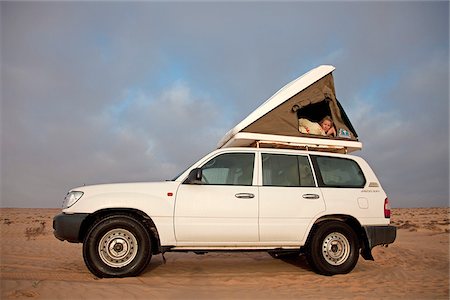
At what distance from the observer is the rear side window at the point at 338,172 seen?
6.45m

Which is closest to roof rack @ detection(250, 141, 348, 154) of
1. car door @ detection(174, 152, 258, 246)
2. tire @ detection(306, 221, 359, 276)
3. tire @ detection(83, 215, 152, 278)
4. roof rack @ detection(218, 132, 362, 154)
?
roof rack @ detection(218, 132, 362, 154)

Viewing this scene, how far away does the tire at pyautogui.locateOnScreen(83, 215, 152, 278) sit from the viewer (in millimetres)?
5457

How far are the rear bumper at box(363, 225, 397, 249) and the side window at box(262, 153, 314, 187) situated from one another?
49.1 inches

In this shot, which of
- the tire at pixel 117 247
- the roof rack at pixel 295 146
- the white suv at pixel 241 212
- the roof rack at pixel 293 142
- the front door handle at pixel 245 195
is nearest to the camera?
the tire at pixel 117 247

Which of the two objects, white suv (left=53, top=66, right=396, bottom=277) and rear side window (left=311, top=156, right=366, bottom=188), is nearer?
white suv (left=53, top=66, right=396, bottom=277)

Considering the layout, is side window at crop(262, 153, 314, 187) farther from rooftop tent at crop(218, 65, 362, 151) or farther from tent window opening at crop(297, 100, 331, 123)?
tent window opening at crop(297, 100, 331, 123)

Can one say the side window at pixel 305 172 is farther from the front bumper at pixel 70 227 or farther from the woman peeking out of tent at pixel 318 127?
the front bumper at pixel 70 227

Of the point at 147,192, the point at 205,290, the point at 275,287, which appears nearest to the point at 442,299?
the point at 275,287

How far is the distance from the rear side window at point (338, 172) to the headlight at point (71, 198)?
3907mm

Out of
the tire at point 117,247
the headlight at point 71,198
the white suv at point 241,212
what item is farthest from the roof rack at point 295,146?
the headlight at point 71,198

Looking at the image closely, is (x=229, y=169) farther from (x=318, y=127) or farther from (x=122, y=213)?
(x=318, y=127)

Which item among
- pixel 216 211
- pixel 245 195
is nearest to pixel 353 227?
pixel 245 195

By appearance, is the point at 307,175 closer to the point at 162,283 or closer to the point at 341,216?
the point at 341,216

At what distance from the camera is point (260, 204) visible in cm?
592
